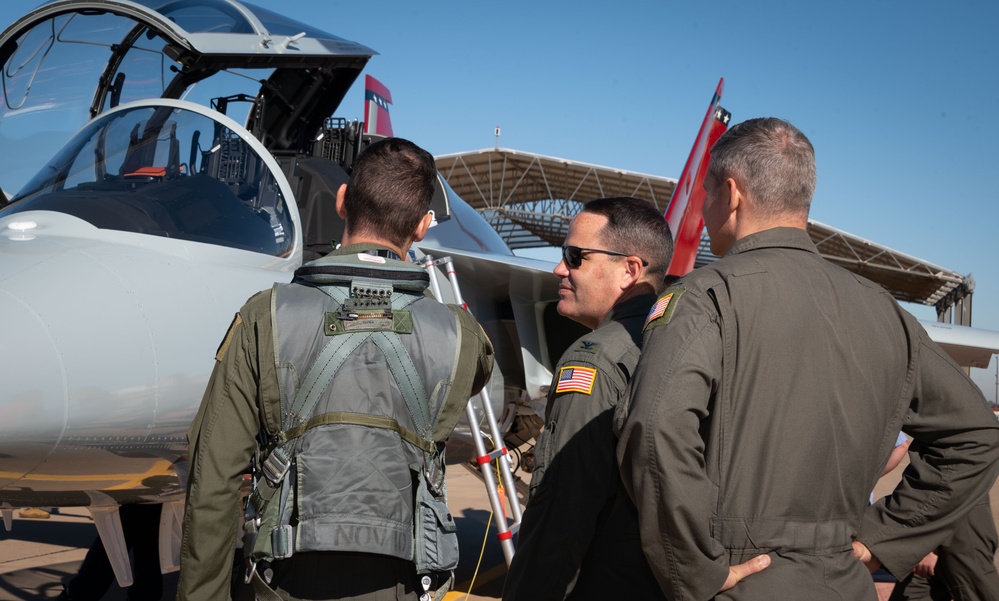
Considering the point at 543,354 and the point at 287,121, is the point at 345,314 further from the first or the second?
the point at 287,121

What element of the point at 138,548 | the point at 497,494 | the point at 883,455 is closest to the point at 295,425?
the point at 883,455

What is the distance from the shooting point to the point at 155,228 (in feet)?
12.6

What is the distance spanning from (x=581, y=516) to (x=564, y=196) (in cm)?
3103

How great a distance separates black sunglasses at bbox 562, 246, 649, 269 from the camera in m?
3.00

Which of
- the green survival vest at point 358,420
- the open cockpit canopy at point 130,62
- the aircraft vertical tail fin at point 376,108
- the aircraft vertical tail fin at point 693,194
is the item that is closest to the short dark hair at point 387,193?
the green survival vest at point 358,420

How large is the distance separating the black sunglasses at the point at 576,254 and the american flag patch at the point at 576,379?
23.5 inches

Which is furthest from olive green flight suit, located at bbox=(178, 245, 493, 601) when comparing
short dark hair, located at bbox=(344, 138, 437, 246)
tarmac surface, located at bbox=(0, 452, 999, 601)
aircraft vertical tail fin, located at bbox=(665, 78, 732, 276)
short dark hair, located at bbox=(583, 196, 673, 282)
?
aircraft vertical tail fin, located at bbox=(665, 78, 732, 276)

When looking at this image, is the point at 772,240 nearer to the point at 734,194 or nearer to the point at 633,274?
the point at 734,194

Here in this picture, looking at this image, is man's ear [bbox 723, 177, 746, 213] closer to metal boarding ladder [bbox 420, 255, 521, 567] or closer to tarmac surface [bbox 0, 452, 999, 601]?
metal boarding ladder [bbox 420, 255, 521, 567]

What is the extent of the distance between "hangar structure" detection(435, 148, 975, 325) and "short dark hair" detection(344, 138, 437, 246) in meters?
27.0

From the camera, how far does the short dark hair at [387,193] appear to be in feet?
7.52

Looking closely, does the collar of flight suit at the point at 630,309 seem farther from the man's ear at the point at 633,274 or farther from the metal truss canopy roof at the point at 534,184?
the metal truss canopy roof at the point at 534,184

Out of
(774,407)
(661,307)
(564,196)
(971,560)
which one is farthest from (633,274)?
(564,196)

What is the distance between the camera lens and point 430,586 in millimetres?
2117
